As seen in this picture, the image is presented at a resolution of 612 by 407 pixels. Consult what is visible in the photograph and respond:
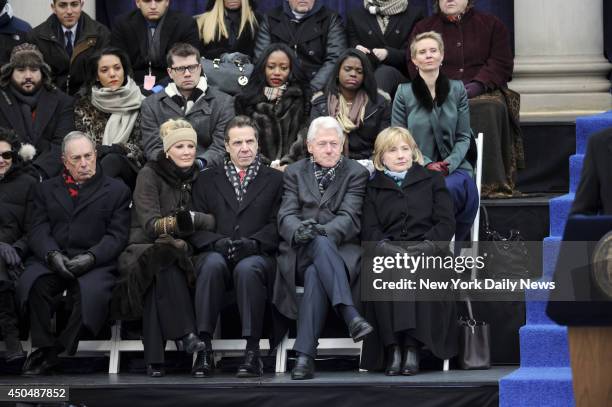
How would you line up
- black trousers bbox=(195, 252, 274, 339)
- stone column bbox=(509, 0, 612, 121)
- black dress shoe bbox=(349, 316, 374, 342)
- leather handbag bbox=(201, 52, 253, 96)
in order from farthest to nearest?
stone column bbox=(509, 0, 612, 121)
leather handbag bbox=(201, 52, 253, 96)
black trousers bbox=(195, 252, 274, 339)
black dress shoe bbox=(349, 316, 374, 342)

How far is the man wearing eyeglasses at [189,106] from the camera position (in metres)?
10.3

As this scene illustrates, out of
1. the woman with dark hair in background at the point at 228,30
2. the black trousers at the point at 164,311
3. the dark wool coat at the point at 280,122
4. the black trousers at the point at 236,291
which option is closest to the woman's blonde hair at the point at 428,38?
the dark wool coat at the point at 280,122

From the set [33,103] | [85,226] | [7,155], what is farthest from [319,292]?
[33,103]

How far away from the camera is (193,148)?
966 cm

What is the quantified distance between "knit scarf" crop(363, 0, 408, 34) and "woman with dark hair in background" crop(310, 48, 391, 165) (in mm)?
1195

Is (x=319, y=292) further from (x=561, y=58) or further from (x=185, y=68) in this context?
(x=561, y=58)

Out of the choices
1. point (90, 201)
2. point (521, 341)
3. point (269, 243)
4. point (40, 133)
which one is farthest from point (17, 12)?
point (521, 341)

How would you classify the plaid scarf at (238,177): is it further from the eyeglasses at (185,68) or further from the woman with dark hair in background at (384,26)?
the woman with dark hair in background at (384,26)

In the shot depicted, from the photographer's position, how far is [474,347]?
912cm

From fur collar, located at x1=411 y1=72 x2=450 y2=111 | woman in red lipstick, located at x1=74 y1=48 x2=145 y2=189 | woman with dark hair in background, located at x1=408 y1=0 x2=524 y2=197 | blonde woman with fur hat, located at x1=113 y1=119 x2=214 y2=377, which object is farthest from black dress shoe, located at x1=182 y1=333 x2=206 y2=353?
woman with dark hair in background, located at x1=408 y1=0 x2=524 y2=197

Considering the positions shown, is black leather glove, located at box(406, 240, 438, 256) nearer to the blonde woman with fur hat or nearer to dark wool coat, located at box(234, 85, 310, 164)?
the blonde woman with fur hat

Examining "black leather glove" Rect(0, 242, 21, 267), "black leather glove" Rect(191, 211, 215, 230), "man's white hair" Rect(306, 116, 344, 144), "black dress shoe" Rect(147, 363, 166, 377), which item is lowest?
"black dress shoe" Rect(147, 363, 166, 377)

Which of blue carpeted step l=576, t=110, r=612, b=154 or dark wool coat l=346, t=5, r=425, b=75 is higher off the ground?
dark wool coat l=346, t=5, r=425, b=75

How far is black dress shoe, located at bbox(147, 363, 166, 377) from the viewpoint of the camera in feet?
29.9
